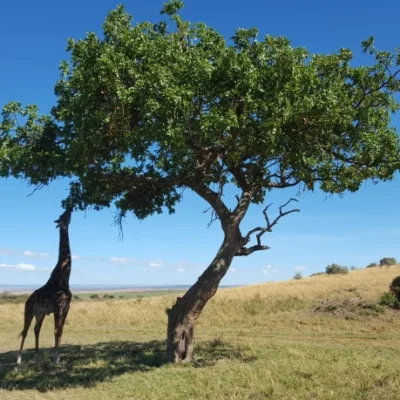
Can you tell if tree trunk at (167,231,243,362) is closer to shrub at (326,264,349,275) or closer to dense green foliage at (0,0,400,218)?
dense green foliage at (0,0,400,218)

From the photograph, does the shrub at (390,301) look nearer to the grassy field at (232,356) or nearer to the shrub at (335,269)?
the grassy field at (232,356)

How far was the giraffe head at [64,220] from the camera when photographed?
16.9 m

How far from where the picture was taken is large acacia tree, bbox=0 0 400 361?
12.3 m

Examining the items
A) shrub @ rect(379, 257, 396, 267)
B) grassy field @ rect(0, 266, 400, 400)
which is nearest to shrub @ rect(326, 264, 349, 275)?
shrub @ rect(379, 257, 396, 267)

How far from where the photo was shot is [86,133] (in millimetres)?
12766

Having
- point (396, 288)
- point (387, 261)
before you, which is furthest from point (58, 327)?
point (387, 261)

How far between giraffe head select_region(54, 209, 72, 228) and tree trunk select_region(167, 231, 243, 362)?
4.74 meters

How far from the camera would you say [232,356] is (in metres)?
15.7

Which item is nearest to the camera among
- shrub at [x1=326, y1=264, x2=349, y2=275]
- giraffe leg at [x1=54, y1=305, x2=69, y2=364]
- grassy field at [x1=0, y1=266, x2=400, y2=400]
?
grassy field at [x1=0, y1=266, x2=400, y2=400]

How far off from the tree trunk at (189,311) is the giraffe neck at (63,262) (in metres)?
3.64

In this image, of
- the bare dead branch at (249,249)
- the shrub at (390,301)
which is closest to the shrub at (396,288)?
the shrub at (390,301)

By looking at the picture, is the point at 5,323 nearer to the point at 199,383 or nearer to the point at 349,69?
the point at 199,383

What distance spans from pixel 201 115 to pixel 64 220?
696 cm

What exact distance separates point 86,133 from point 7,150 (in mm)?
3210
